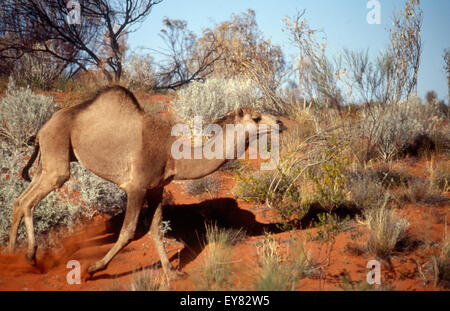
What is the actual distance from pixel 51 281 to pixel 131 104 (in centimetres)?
236

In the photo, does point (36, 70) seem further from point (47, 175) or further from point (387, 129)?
point (387, 129)

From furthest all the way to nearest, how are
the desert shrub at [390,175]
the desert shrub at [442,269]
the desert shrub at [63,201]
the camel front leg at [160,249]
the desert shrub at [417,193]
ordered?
the desert shrub at [390,175]
the desert shrub at [417,193]
the desert shrub at [63,201]
the camel front leg at [160,249]
the desert shrub at [442,269]

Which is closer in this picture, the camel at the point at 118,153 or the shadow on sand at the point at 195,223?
the camel at the point at 118,153

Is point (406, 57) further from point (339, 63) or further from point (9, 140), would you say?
point (9, 140)

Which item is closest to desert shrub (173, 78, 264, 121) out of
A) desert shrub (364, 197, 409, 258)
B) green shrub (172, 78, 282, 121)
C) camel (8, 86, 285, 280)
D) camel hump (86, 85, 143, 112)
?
green shrub (172, 78, 282, 121)

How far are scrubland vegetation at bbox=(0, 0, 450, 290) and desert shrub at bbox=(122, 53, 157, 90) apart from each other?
106cm

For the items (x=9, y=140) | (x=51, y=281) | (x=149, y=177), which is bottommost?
(x=51, y=281)

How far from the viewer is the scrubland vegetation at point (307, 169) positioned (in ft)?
14.6

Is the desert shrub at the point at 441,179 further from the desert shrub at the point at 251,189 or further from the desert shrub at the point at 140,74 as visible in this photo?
the desert shrub at the point at 140,74

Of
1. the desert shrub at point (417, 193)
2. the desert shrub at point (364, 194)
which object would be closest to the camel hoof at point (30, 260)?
the desert shrub at point (364, 194)

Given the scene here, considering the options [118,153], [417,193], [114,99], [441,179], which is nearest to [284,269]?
[118,153]

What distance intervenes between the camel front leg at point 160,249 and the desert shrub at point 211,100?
6.08m

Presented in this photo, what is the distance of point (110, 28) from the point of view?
46.4 feet

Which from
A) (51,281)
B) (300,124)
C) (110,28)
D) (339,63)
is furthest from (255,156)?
(110,28)
